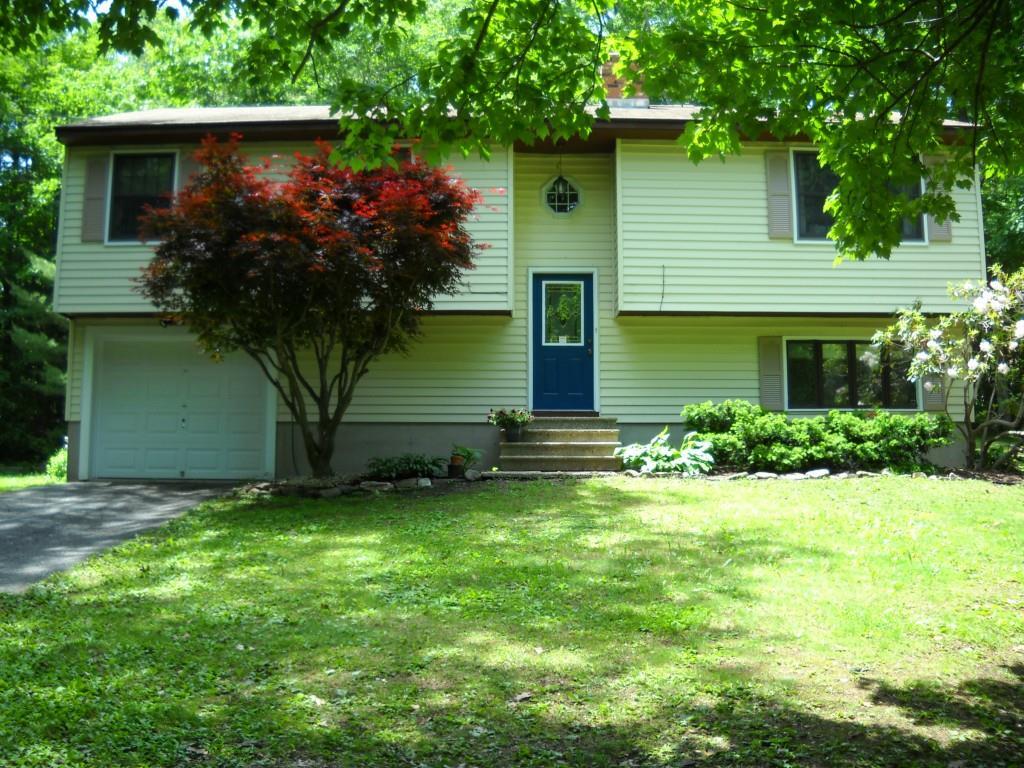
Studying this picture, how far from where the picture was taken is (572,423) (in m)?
13.0

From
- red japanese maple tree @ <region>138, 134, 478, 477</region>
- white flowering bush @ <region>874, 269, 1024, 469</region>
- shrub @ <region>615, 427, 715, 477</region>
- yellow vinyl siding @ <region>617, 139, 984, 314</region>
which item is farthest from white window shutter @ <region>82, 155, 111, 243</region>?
white flowering bush @ <region>874, 269, 1024, 469</region>

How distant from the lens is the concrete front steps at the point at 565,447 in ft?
39.8

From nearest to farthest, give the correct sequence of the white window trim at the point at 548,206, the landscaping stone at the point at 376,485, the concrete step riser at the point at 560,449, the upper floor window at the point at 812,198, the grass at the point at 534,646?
1. the grass at the point at 534,646
2. the landscaping stone at the point at 376,485
3. the concrete step riser at the point at 560,449
4. the upper floor window at the point at 812,198
5. the white window trim at the point at 548,206

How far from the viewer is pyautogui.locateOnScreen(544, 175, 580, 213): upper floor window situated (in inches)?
560

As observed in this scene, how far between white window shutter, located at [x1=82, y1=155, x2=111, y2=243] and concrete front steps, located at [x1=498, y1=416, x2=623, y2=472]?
7.51 m

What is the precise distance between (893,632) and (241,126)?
11902 mm

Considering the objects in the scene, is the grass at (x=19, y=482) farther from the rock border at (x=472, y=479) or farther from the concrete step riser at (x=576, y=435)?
the concrete step riser at (x=576, y=435)

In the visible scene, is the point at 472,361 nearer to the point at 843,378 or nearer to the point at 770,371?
the point at 770,371

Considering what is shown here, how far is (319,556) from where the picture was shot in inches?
286

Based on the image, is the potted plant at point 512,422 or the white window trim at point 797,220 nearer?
the potted plant at point 512,422

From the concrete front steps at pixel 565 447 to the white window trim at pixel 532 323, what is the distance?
742 millimetres

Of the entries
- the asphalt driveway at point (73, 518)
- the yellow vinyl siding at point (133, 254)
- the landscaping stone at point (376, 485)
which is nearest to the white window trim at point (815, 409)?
the yellow vinyl siding at point (133, 254)

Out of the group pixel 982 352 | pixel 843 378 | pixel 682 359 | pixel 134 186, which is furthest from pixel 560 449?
A: pixel 134 186

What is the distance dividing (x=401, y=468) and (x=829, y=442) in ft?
20.0
